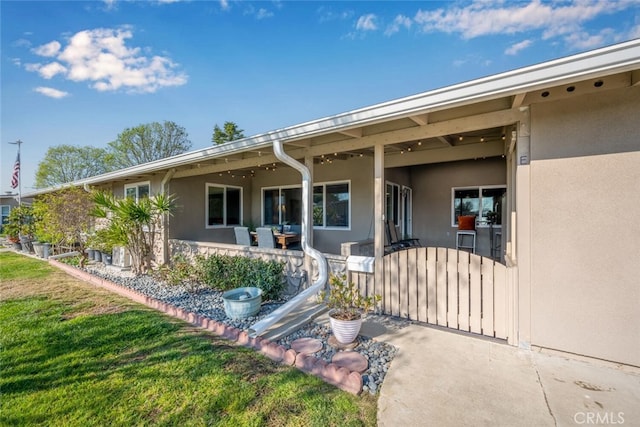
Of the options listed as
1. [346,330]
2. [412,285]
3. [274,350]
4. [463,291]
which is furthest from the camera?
[412,285]

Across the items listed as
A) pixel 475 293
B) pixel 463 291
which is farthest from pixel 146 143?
A: pixel 475 293

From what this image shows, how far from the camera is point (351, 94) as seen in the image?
1124 cm

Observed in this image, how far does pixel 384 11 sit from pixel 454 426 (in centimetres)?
827

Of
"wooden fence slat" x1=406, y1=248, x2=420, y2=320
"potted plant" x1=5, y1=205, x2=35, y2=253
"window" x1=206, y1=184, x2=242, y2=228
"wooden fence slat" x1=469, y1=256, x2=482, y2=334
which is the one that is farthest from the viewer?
"potted plant" x1=5, y1=205, x2=35, y2=253

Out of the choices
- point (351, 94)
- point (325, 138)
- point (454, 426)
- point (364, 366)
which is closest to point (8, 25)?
point (325, 138)

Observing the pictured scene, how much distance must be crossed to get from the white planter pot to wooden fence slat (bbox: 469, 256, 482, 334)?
4.94 ft

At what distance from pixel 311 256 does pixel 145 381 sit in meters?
2.78

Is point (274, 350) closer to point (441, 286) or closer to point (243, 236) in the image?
point (441, 286)

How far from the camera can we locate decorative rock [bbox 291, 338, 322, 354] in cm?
329

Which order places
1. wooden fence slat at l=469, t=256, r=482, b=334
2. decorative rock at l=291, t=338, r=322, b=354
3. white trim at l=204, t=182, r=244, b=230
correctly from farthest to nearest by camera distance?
white trim at l=204, t=182, r=244, b=230 → wooden fence slat at l=469, t=256, r=482, b=334 → decorative rock at l=291, t=338, r=322, b=354

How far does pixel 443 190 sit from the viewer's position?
8.85 metres

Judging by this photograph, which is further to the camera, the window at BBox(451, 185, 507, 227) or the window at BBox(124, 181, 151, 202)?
the window at BBox(124, 181, 151, 202)

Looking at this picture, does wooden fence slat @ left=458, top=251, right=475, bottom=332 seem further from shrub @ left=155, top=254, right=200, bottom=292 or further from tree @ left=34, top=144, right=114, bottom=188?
tree @ left=34, top=144, right=114, bottom=188

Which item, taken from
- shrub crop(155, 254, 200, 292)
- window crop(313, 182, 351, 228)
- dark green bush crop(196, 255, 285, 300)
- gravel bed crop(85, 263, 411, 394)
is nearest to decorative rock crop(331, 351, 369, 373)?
gravel bed crop(85, 263, 411, 394)
